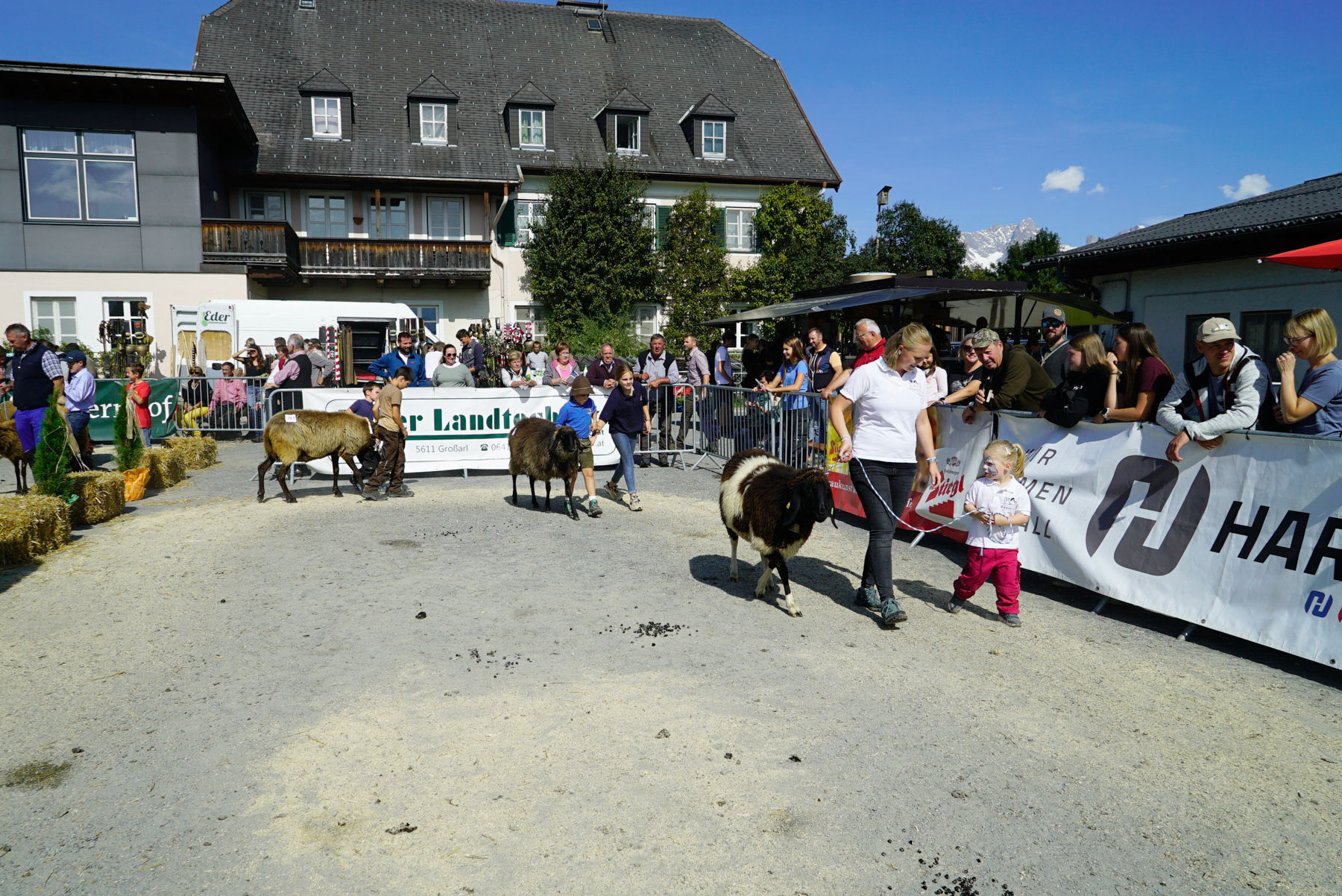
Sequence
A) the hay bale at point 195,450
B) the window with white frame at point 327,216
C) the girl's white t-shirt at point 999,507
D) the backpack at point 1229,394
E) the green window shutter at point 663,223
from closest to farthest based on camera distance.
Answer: the backpack at point 1229,394, the girl's white t-shirt at point 999,507, the hay bale at point 195,450, the window with white frame at point 327,216, the green window shutter at point 663,223

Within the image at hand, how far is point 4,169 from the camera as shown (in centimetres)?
2350

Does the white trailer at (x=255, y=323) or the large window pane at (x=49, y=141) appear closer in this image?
the white trailer at (x=255, y=323)

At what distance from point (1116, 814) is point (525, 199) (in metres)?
31.6

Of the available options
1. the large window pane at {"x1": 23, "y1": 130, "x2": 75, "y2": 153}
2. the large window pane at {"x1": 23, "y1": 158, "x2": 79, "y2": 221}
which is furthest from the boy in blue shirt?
the large window pane at {"x1": 23, "y1": 130, "x2": 75, "y2": 153}

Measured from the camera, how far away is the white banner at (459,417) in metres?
13.0

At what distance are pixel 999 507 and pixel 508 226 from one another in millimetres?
28205

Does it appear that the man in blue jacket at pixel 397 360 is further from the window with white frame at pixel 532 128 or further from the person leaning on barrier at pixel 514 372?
the window with white frame at pixel 532 128

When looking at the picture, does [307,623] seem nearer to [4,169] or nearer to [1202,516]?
[1202,516]

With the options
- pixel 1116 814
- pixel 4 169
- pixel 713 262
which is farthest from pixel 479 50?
pixel 1116 814

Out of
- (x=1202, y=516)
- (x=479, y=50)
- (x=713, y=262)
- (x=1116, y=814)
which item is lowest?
(x=1116, y=814)

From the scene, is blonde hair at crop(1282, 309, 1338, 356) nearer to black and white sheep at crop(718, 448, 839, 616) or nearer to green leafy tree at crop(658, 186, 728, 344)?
black and white sheep at crop(718, 448, 839, 616)

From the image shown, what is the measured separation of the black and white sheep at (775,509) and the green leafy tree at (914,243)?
37928mm

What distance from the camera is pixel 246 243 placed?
25484 millimetres

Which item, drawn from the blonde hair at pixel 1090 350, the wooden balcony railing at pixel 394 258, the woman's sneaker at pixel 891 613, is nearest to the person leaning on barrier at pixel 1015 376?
the blonde hair at pixel 1090 350
